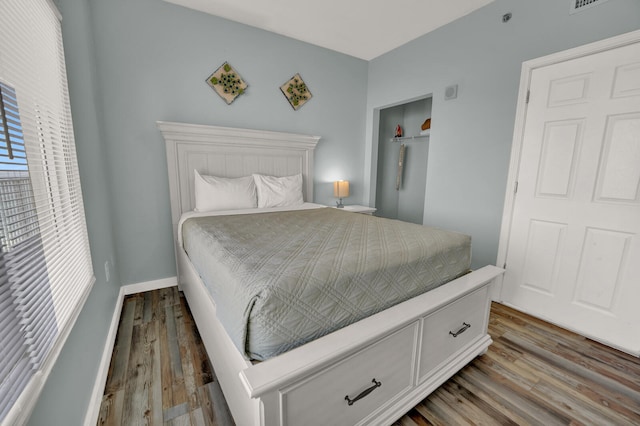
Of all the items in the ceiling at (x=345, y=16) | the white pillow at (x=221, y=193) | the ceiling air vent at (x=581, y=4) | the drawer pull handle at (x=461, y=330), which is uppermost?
the ceiling at (x=345, y=16)

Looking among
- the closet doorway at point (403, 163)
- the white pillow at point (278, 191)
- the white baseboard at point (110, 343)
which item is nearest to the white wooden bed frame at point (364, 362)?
the white baseboard at point (110, 343)

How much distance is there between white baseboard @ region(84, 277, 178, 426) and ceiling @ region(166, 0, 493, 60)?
265 cm

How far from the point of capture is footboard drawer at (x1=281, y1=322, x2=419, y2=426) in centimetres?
91

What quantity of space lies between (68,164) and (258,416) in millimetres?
1598

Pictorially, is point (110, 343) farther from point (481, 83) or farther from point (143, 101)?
point (481, 83)

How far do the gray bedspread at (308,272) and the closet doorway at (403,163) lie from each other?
252cm

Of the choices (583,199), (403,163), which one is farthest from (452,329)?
(403,163)

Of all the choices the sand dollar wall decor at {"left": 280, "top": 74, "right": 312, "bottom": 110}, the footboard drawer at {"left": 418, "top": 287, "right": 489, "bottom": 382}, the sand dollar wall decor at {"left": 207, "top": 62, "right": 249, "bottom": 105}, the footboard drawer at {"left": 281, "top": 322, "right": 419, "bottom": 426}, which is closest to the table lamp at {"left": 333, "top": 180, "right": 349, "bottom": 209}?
the sand dollar wall decor at {"left": 280, "top": 74, "right": 312, "bottom": 110}

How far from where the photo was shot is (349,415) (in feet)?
3.50

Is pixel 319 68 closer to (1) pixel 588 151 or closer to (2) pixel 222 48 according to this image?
(2) pixel 222 48

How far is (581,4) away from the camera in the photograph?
1.84 metres

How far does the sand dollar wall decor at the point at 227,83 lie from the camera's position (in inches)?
105

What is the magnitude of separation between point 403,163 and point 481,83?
1.87 metres

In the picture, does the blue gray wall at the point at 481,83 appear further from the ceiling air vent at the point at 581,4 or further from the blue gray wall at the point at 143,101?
the blue gray wall at the point at 143,101
